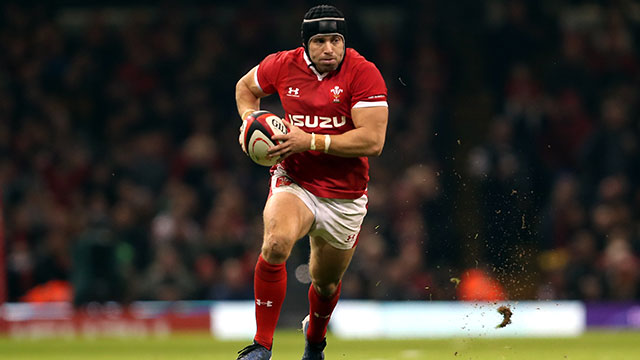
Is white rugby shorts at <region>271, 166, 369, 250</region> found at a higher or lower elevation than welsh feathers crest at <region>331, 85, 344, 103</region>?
lower

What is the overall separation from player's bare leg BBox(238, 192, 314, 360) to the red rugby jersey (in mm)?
261

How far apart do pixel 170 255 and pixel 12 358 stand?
4.40 m

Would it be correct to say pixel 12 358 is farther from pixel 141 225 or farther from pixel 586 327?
pixel 586 327

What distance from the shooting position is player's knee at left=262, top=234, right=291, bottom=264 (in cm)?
688

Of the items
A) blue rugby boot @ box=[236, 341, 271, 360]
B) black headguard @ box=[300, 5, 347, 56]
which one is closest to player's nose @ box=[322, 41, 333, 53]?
black headguard @ box=[300, 5, 347, 56]

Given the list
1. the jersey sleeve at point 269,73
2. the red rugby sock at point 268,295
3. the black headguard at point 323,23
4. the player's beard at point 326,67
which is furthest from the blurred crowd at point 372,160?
the black headguard at point 323,23

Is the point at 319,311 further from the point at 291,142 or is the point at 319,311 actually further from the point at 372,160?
the point at 372,160

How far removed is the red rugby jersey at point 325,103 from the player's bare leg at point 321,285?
1.33ft

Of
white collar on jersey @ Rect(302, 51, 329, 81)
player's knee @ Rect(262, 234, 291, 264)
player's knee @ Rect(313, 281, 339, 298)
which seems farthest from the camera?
player's knee @ Rect(313, 281, 339, 298)

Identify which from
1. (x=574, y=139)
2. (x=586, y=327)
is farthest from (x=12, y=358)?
(x=574, y=139)

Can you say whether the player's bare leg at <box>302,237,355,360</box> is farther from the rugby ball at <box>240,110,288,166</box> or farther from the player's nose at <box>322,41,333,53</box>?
the player's nose at <box>322,41,333,53</box>

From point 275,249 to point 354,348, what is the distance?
14.7ft

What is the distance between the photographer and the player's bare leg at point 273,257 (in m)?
6.91

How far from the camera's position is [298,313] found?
14.1 metres
